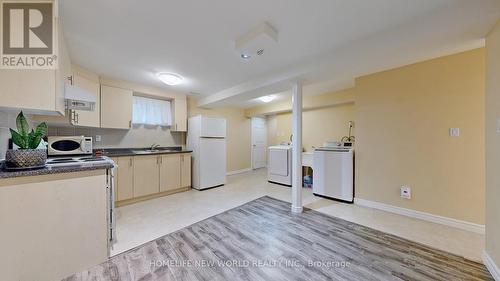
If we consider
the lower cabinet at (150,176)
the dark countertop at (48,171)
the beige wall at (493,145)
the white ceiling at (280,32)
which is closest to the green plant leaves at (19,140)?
the dark countertop at (48,171)

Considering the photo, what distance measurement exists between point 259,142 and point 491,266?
5.40 metres

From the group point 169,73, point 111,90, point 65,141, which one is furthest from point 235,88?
point 65,141

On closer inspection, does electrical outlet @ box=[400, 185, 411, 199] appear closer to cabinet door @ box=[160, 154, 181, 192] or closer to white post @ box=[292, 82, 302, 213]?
white post @ box=[292, 82, 302, 213]

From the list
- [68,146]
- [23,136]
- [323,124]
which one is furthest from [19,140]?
[323,124]

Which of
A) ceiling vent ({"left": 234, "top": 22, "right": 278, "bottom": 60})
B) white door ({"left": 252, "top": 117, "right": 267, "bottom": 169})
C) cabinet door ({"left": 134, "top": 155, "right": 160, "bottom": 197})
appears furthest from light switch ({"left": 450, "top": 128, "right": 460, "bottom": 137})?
white door ({"left": 252, "top": 117, "right": 267, "bottom": 169})

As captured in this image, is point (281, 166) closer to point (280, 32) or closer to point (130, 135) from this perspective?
point (280, 32)

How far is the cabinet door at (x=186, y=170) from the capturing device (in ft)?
12.5

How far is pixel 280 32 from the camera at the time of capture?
5.99 feet

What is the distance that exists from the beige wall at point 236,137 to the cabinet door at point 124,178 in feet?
8.36

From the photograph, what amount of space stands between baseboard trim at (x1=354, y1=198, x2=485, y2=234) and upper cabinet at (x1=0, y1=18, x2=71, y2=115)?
4.07 metres

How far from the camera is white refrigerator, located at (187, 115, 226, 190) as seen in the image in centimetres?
391

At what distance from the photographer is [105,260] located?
1.62 meters

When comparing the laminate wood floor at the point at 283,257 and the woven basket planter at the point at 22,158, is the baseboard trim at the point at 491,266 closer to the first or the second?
the laminate wood floor at the point at 283,257

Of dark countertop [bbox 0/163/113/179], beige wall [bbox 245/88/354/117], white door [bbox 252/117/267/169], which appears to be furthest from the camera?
white door [bbox 252/117/267/169]
